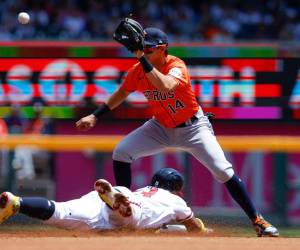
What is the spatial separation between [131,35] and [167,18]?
8119 millimetres

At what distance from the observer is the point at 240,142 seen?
8227mm

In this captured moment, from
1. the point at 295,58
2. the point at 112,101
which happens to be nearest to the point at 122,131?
the point at 295,58

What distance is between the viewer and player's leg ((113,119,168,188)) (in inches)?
277

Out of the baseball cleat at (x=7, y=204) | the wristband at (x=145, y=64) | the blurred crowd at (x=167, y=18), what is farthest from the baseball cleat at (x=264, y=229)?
the blurred crowd at (x=167, y=18)

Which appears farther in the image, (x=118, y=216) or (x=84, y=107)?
(x=84, y=107)

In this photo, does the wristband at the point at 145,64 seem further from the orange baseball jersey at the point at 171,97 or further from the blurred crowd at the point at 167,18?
the blurred crowd at the point at 167,18

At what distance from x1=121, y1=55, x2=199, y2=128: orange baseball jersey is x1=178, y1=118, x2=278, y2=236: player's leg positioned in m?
0.11

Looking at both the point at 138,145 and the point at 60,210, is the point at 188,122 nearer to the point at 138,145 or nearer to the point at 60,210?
the point at 138,145

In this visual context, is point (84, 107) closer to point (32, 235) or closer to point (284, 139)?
point (284, 139)

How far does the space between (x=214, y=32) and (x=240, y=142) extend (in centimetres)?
599

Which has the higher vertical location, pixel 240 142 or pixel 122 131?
pixel 240 142

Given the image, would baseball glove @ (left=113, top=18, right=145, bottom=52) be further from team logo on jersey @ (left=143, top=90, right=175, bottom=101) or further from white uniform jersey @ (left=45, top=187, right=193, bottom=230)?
white uniform jersey @ (left=45, top=187, right=193, bottom=230)

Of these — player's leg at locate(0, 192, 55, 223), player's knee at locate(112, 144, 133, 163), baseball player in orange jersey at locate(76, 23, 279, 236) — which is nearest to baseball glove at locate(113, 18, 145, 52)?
baseball player in orange jersey at locate(76, 23, 279, 236)

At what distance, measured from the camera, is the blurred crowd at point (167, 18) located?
45.3 feet
